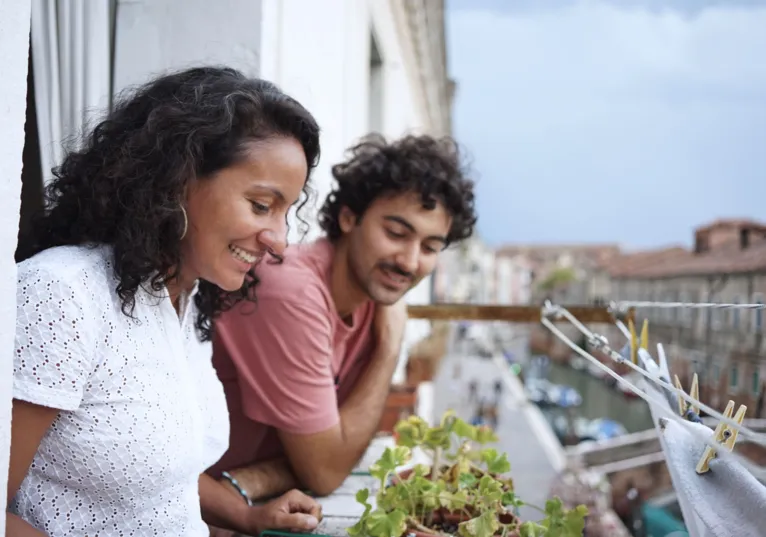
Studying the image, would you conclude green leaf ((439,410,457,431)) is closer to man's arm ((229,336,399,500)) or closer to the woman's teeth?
man's arm ((229,336,399,500))


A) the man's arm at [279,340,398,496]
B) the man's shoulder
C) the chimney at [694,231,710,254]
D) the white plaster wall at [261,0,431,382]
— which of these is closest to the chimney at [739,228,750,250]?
the chimney at [694,231,710,254]

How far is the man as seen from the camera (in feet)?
5.87

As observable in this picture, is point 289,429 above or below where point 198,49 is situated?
below

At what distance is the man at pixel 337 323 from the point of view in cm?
179

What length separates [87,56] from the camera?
6.42ft

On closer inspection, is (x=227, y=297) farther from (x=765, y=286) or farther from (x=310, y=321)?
(x=765, y=286)

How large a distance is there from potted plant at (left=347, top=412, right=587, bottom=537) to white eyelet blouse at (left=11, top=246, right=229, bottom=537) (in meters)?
0.41

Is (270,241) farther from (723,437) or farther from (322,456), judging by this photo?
(723,437)

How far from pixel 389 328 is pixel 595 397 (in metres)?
35.4

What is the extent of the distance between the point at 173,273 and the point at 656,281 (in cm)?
720

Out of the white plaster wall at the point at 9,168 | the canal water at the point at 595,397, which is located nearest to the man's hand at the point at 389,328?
the white plaster wall at the point at 9,168

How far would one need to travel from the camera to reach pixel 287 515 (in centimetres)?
157

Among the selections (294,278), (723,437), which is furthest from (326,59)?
(723,437)

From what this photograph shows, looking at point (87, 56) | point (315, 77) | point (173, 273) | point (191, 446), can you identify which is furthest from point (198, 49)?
point (191, 446)
